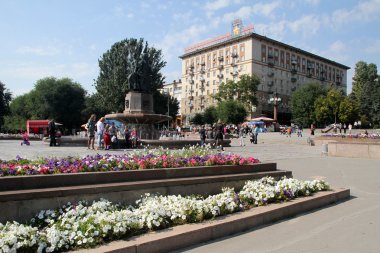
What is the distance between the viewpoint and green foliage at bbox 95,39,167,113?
1996 inches

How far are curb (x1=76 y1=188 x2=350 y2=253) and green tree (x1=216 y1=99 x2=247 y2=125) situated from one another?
231 ft

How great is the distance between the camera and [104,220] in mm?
4973

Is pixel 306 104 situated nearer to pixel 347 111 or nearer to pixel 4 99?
pixel 347 111

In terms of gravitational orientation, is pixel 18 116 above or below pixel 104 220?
above

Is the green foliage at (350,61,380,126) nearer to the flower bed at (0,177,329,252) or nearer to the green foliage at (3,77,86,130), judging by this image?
the green foliage at (3,77,86,130)

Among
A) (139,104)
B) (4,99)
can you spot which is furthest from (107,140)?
(4,99)

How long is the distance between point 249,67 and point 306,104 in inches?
650

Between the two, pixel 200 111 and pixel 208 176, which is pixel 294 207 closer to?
pixel 208 176

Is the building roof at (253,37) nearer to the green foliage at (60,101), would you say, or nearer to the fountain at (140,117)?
the green foliage at (60,101)

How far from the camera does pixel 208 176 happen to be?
8211 millimetres

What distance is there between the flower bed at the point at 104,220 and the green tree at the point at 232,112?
234 feet

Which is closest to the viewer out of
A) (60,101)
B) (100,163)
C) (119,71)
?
(100,163)

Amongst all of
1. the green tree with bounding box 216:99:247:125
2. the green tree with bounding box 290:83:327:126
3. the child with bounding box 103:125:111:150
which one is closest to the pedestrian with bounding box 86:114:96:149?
the child with bounding box 103:125:111:150

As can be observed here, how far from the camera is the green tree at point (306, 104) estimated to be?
8456 cm
